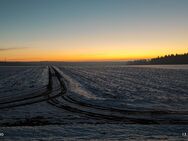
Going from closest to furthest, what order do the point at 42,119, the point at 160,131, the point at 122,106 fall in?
the point at 160,131, the point at 42,119, the point at 122,106

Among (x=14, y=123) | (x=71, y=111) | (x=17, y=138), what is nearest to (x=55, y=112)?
(x=71, y=111)

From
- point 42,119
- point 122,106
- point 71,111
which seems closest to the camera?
point 42,119

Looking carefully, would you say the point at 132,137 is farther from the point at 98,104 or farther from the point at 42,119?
the point at 98,104

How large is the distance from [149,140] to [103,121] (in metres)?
5.30

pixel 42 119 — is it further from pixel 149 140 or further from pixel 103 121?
pixel 149 140

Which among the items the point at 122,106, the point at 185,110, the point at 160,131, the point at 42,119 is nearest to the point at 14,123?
the point at 42,119

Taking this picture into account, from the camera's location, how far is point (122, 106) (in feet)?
70.1

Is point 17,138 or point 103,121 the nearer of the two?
point 17,138

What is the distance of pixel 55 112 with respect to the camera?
18.3m

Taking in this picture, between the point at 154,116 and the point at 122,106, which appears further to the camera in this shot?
the point at 122,106

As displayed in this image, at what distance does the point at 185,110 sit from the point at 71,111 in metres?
7.89

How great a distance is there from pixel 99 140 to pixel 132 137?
1.48 m

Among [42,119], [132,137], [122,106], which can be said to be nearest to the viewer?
[132,137]

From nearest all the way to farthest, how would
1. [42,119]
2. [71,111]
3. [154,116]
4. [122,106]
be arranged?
1. [42,119]
2. [154,116]
3. [71,111]
4. [122,106]
